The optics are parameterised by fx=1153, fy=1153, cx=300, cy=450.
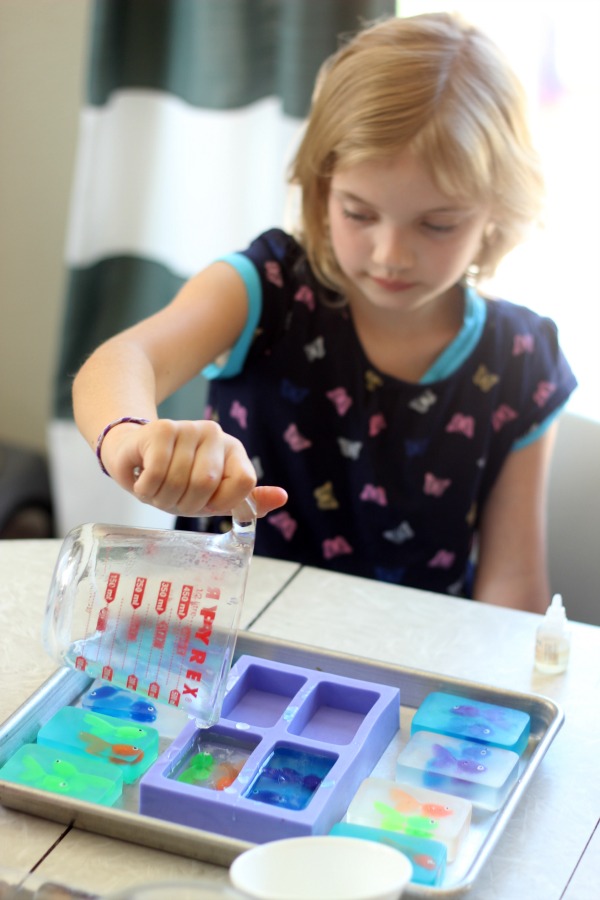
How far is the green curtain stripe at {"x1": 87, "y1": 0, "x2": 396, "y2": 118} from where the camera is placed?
163cm

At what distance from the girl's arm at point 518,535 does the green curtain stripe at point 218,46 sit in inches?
26.4

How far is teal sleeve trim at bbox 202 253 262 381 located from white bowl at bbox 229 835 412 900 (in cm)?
74

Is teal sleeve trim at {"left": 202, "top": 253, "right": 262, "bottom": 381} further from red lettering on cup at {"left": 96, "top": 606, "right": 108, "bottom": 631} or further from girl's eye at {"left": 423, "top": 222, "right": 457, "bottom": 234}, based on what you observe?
red lettering on cup at {"left": 96, "top": 606, "right": 108, "bottom": 631}

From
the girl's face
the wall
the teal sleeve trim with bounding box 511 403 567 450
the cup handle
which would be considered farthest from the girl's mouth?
the wall

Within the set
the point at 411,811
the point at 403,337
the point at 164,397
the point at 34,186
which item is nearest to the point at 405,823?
the point at 411,811

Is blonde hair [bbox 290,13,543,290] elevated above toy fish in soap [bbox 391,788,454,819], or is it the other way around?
blonde hair [bbox 290,13,543,290]

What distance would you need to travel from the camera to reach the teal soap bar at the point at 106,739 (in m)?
0.75

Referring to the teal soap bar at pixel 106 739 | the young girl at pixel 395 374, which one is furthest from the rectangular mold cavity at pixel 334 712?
the young girl at pixel 395 374

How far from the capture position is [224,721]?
0.76m

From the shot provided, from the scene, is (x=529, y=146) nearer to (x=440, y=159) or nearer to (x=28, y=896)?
(x=440, y=159)

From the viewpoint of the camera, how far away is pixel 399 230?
111cm

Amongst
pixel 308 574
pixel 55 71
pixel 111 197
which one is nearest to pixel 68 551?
pixel 308 574

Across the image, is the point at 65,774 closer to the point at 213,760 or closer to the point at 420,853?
the point at 213,760

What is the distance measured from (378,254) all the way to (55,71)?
1068 mm
